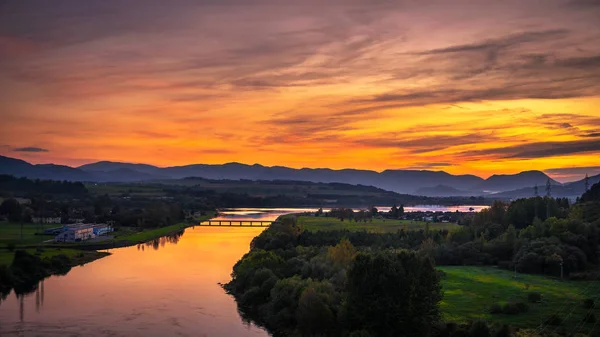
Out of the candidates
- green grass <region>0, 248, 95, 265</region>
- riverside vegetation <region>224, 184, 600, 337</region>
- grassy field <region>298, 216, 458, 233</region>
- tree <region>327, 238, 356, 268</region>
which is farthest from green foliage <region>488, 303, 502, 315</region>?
grassy field <region>298, 216, 458, 233</region>

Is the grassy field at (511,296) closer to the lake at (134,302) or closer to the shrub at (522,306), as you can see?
the shrub at (522,306)

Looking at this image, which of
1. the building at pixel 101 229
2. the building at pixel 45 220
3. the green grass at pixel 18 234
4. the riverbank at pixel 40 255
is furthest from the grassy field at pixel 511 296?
the building at pixel 45 220

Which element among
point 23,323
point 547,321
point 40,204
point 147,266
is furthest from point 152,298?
point 40,204

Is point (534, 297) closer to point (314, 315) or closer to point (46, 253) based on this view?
point (314, 315)

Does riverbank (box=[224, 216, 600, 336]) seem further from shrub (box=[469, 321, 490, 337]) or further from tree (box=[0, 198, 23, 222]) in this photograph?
tree (box=[0, 198, 23, 222])

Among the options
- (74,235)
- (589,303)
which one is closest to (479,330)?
(589,303)
